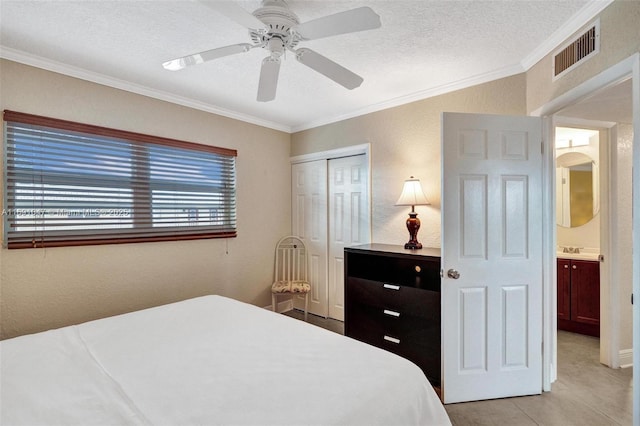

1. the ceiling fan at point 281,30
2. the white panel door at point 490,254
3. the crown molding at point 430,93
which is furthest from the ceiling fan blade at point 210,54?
the crown molding at point 430,93

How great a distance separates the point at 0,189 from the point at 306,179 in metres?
2.85

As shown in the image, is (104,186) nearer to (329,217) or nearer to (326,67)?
(326,67)

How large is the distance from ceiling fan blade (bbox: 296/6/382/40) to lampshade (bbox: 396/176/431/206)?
5.47 ft

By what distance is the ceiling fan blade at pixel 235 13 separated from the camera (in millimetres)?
Result: 1280

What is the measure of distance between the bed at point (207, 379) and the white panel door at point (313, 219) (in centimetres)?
221

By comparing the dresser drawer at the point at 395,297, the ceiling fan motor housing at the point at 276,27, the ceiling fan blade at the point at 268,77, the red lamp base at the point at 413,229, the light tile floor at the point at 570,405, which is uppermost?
the ceiling fan motor housing at the point at 276,27

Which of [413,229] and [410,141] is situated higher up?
[410,141]

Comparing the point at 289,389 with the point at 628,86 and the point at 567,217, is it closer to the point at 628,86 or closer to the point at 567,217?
the point at 628,86

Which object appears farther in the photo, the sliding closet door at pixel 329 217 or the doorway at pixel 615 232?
the sliding closet door at pixel 329 217

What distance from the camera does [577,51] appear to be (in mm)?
1897

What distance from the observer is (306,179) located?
13.6ft

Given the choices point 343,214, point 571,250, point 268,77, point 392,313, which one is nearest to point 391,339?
point 392,313

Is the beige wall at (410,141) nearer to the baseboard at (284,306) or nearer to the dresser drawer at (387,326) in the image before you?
the dresser drawer at (387,326)

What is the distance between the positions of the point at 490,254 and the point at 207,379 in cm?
196
